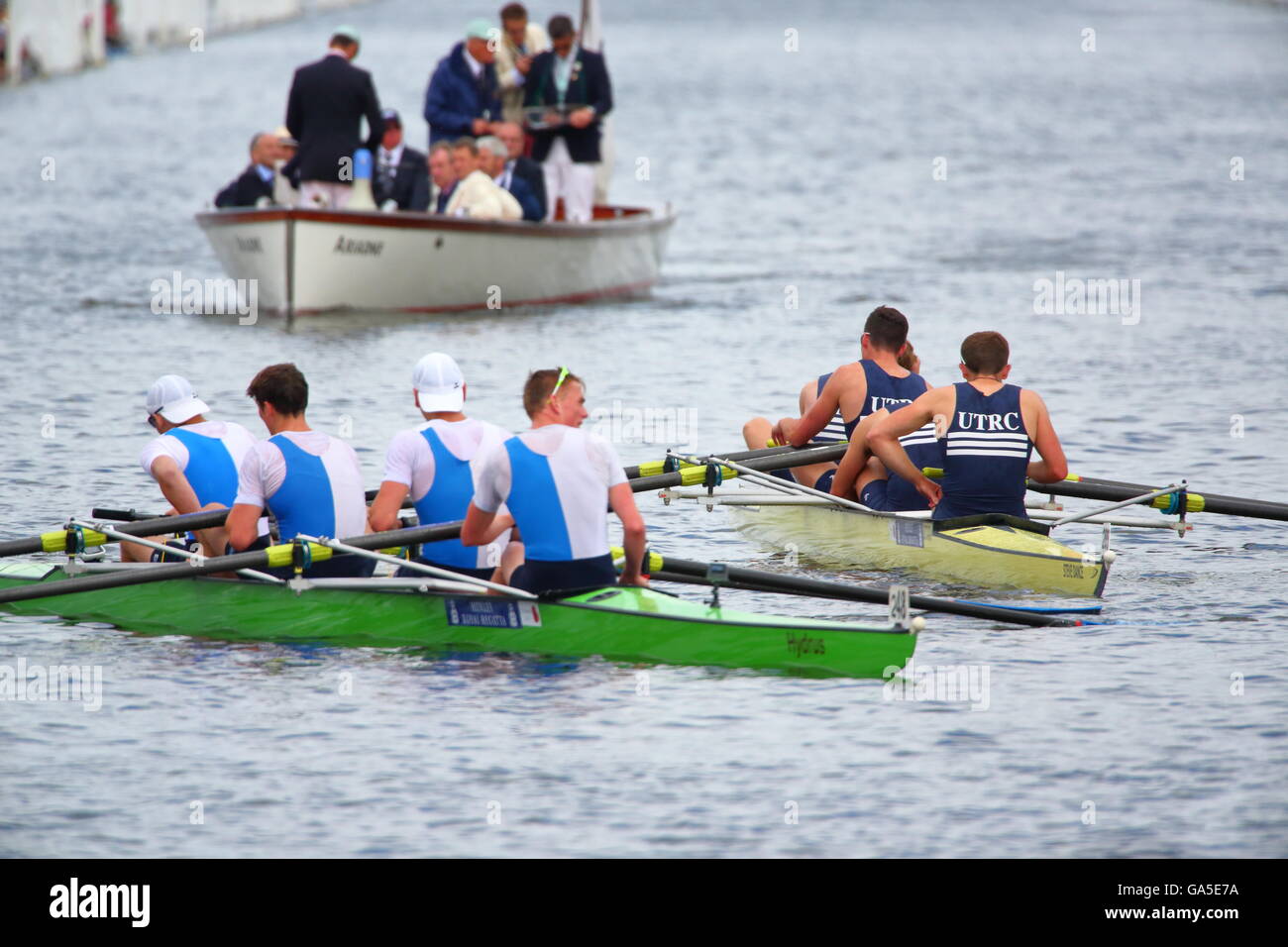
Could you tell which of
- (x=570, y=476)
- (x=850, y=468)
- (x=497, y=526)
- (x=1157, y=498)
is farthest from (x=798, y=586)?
(x=1157, y=498)

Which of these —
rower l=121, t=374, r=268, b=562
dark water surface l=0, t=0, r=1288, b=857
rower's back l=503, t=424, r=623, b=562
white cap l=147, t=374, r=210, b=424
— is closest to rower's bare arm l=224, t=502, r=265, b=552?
rower l=121, t=374, r=268, b=562

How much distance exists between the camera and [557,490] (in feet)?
33.0

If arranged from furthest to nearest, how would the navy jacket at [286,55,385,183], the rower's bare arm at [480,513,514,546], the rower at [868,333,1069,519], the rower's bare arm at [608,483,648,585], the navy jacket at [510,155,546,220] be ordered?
the navy jacket at [510,155,546,220], the navy jacket at [286,55,385,183], the rower at [868,333,1069,519], the rower's bare arm at [480,513,514,546], the rower's bare arm at [608,483,648,585]

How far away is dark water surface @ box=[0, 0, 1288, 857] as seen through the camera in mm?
8805

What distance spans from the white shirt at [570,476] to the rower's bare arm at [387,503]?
0.56m

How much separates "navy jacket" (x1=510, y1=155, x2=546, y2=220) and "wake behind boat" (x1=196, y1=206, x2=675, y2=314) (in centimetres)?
23

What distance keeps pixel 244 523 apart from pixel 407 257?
39.1 feet

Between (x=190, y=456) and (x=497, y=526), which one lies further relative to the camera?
(x=190, y=456)

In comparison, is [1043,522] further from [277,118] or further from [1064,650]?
[277,118]

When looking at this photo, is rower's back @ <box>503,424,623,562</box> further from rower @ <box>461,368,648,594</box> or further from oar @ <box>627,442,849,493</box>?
oar @ <box>627,442,849,493</box>

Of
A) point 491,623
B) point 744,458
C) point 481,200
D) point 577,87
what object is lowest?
point 491,623

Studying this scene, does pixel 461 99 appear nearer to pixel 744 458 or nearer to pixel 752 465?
pixel 744 458

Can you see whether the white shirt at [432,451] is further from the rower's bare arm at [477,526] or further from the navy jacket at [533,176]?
the navy jacket at [533,176]

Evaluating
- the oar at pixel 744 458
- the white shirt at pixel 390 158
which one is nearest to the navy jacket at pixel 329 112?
the white shirt at pixel 390 158
